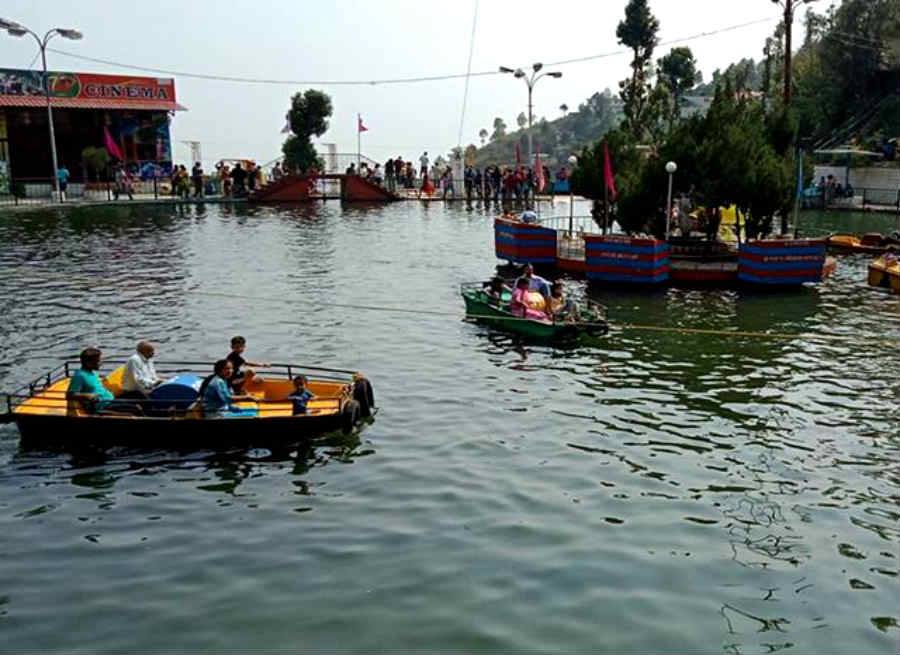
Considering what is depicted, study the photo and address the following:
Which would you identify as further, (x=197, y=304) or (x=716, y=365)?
(x=197, y=304)

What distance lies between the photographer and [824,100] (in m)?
73.3

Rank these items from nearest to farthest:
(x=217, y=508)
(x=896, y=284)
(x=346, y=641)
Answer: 1. (x=346, y=641)
2. (x=217, y=508)
3. (x=896, y=284)

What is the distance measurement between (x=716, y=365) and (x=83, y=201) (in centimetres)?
4869

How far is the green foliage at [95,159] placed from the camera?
63125mm

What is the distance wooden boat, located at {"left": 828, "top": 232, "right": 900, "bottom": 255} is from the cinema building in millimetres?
44874

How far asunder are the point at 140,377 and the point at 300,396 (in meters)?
2.84

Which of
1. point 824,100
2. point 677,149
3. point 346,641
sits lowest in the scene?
point 346,641

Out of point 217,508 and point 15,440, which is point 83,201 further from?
point 217,508

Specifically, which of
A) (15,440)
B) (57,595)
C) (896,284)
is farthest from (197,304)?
(896,284)

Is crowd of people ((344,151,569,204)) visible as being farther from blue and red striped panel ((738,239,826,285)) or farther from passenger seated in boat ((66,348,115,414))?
passenger seated in boat ((66,348,115,414))

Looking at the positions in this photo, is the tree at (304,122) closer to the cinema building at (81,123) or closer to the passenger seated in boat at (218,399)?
the cinema building at (81,123)

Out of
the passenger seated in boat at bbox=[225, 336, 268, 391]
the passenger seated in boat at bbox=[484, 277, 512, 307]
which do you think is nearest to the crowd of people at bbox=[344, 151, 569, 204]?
the passenger seated in boat at bbox=[484, 277, 512, 307]

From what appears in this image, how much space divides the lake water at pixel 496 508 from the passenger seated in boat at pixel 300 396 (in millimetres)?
746

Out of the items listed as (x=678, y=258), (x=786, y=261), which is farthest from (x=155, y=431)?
(x=678, y=258)
